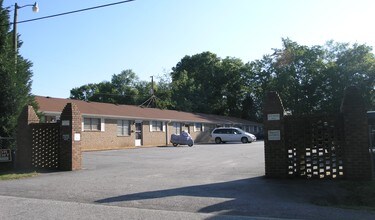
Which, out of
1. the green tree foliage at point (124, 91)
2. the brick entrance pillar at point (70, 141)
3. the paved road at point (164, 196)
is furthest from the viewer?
the green tree foliage at point (124, 91)

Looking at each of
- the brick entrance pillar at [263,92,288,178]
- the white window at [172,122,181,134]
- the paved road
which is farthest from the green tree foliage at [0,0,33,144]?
the white window at [172,122,181,134]

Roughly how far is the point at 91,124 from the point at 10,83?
14.2 meters

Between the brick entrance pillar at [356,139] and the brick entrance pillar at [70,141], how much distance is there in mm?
10466

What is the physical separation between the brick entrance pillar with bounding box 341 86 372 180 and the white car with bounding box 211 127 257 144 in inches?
1280

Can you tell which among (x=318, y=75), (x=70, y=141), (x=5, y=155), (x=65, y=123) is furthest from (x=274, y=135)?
(x=318, y=75)

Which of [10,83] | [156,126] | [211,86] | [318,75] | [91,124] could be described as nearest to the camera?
[10,83]

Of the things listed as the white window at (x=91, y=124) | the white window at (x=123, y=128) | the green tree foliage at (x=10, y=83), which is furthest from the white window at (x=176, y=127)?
the green tree foliage at (x=10, y=83)

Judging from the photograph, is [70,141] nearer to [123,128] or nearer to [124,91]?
[123,128]

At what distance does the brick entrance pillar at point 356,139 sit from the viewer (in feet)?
40.8

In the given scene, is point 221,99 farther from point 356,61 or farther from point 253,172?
point 253,172

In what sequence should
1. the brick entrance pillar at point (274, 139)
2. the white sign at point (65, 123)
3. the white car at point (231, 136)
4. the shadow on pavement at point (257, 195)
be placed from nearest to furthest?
1. the shadow on pavement at point (257, 195)
2. the brick entrance pillar at point (274, 139)
3. the white sign at point (65, 123)
4. the white car at point (231, 136)

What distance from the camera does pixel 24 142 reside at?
1775cm

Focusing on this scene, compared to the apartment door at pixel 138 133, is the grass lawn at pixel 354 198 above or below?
below

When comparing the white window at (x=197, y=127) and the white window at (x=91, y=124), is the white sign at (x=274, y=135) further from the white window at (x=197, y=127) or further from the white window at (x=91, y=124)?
the white window at (x=197, y=127)
